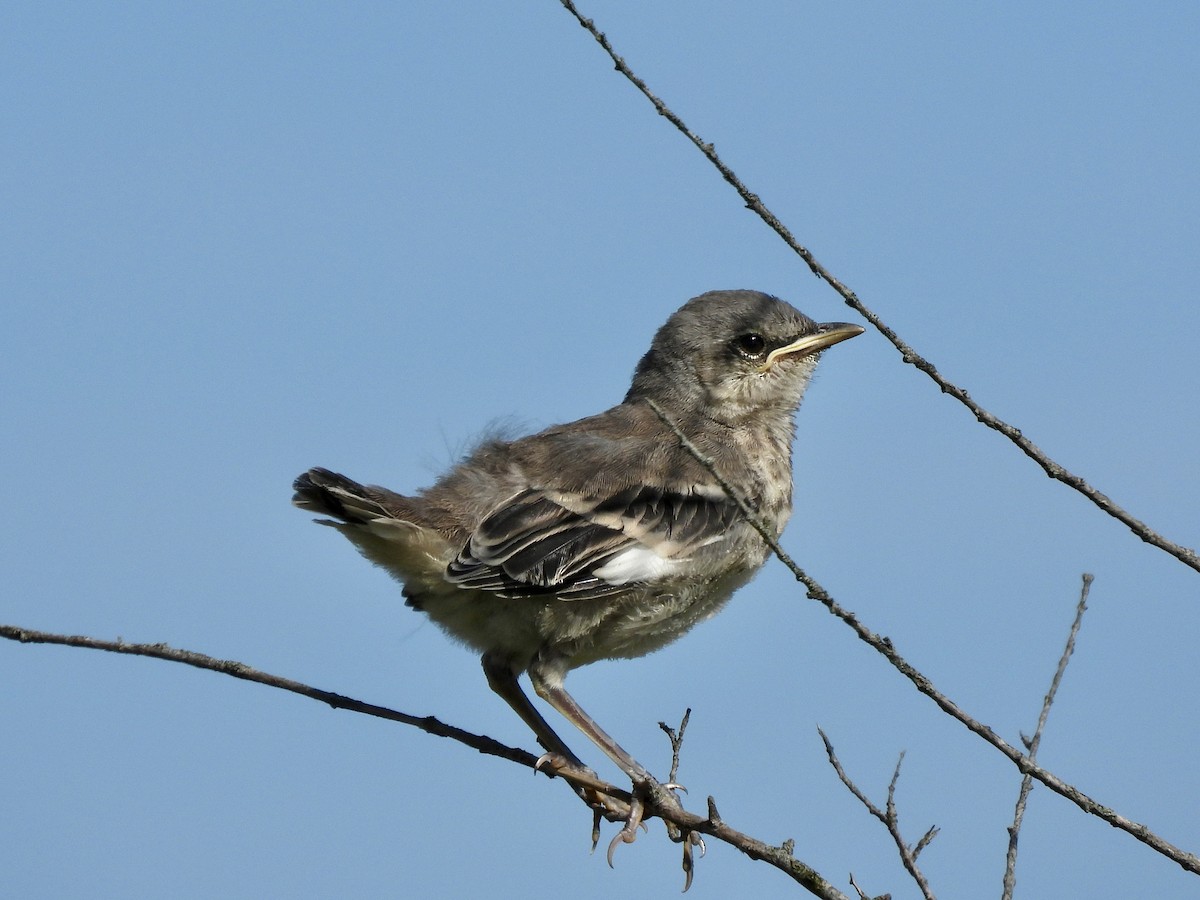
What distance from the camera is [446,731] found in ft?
15.4

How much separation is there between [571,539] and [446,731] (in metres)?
1.20

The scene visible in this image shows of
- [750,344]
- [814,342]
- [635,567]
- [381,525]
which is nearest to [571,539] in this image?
[635,567]

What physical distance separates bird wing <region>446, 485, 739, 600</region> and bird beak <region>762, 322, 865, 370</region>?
42.3 inches

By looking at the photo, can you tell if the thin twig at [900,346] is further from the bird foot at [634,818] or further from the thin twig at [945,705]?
the bird foot at [634,818]

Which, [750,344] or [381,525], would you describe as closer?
[381,525]

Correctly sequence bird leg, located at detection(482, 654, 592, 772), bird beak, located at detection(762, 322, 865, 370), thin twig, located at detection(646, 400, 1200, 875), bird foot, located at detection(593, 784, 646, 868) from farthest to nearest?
bird beak, located at detection(762, 322, 865, 370) → bird leg, located at detection(482, 654, 592, 772) → bird foot, located at detection(593, 784, 646, 868) → thin twig, located at detection(646, 400, 1200, 875)

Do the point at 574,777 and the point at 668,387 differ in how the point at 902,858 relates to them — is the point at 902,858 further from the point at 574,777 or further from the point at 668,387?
the point at 668,387

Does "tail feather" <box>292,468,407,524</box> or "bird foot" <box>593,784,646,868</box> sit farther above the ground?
"tail feather" <box>292,468,407,524</box>

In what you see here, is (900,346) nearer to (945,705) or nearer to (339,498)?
(945,705)

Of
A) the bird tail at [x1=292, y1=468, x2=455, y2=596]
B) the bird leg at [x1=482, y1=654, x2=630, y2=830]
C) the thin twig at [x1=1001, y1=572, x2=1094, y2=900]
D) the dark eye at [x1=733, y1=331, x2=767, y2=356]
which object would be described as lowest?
the thin twig at [x1=1001, y1=572, x2=1094, y2=900]

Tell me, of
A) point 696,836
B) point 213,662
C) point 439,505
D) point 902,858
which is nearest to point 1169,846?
point 902,858

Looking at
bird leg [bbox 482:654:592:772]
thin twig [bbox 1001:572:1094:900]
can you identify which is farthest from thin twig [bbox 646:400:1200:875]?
bird leg [bbox 482:654:592:772]

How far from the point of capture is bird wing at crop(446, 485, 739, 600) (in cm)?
545

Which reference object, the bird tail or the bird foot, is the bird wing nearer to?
the bird tail
